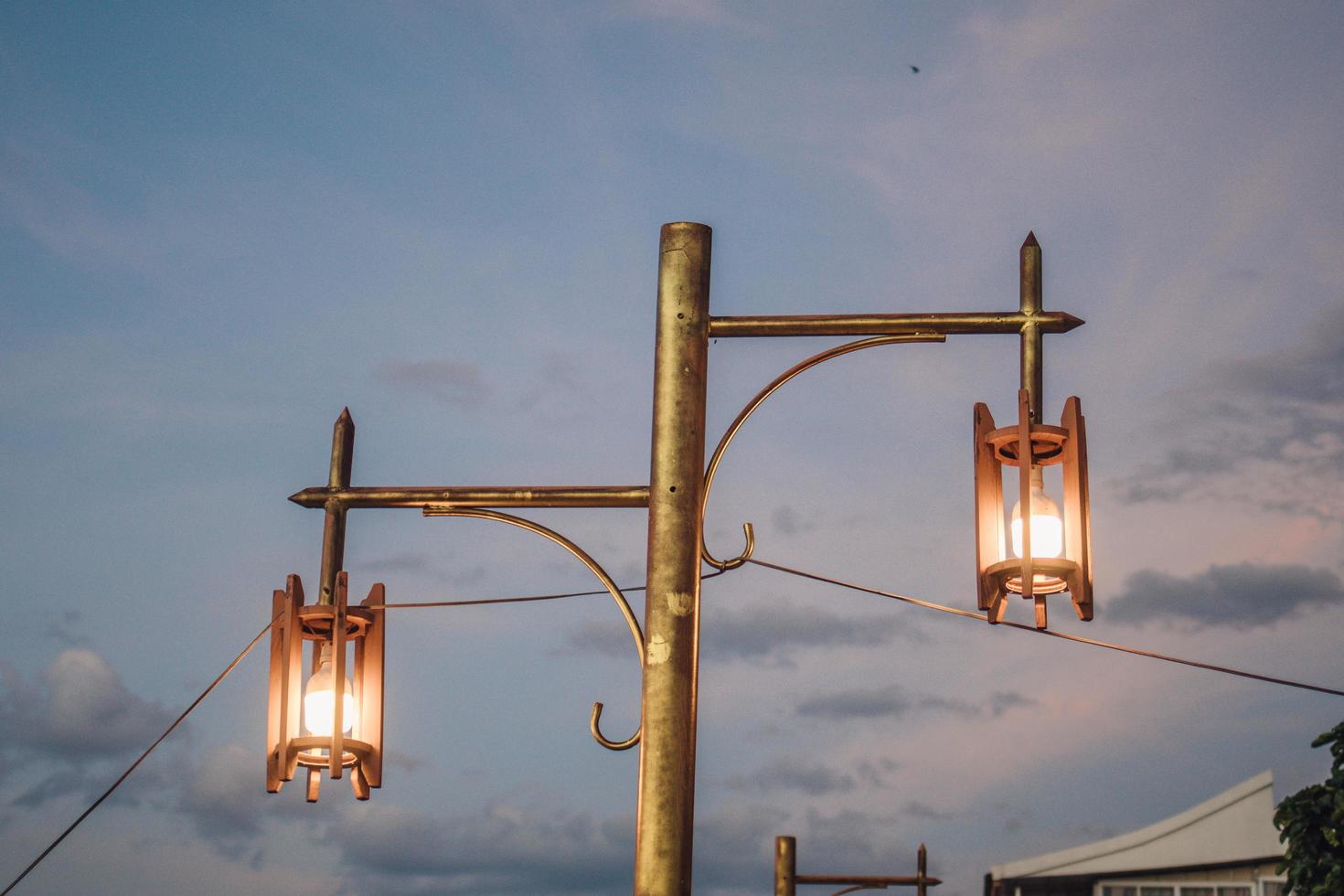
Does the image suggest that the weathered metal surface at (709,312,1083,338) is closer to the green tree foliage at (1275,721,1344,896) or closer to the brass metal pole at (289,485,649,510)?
the brass metal pole at (289,485,649,510)

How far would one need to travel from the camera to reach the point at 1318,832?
36.5 feet

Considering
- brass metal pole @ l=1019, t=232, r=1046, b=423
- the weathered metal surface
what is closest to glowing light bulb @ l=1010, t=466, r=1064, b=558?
brass metal pole @ l=1019, t=232, r=1046, b=423

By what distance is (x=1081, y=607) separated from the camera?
5465 millimetres

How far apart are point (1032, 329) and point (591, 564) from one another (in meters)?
1.87

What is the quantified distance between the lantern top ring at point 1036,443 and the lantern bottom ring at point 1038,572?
1.27 feet

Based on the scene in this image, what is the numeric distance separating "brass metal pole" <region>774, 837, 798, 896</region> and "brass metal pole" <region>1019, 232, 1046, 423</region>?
501 inches

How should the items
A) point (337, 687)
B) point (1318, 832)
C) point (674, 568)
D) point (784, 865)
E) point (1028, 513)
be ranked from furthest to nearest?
point (784, 865), point (1318, 832), point (337, 687), point (674, 568), point (1028, 513)

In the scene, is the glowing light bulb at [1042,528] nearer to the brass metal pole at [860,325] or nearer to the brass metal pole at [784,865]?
the brass metal pole at [860,325]

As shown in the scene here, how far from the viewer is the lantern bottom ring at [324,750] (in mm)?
6184

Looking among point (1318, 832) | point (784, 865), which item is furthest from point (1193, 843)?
point (1318, 832)

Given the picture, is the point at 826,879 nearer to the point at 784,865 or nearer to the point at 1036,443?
the point at 784,865

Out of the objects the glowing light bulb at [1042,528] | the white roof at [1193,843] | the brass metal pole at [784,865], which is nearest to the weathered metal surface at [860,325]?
the glowing light bulb at [1042,528]

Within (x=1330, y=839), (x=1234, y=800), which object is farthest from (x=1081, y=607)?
(x=1234, y=800)

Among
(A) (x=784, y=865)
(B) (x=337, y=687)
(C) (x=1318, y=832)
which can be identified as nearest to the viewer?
(B) (x=337, y=687)
